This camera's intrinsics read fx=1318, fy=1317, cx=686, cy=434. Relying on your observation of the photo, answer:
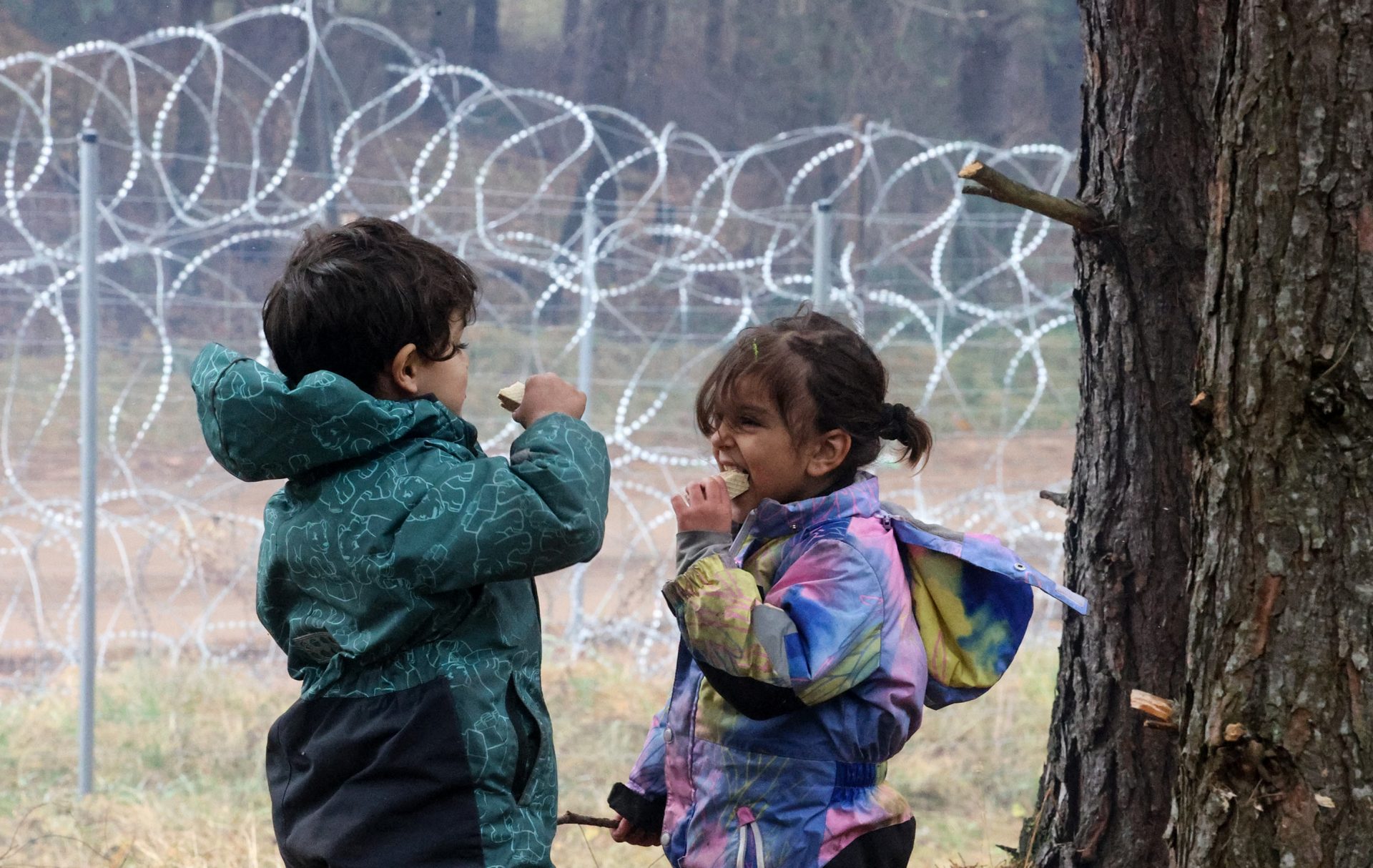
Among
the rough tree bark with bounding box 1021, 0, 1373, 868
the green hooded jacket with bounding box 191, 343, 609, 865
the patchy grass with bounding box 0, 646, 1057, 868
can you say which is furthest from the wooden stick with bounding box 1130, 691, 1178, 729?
the patchy grass with bounding box 0, 646, 1057, 868

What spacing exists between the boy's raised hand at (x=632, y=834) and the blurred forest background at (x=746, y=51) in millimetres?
9559

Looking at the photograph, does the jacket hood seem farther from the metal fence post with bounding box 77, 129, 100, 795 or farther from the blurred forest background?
the blurred forest background

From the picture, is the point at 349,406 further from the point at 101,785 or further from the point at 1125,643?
the point at 101,785

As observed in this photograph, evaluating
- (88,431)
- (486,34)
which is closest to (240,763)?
(88,431)

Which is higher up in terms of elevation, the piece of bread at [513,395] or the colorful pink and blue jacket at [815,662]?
the piece of bread at [513,395]

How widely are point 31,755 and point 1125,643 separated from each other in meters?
3.84

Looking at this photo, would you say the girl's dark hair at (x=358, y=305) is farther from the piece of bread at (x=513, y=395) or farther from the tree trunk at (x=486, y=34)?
Result: the tree trunk at (x=486, y=34)

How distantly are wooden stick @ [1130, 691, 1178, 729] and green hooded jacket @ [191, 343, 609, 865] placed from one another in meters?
0.84

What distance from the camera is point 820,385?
5.97 ft

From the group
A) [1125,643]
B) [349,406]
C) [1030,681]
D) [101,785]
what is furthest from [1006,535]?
[349,406]

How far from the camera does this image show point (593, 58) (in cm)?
1242

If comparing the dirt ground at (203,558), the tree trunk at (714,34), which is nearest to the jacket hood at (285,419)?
the dirt ground at (203,558)

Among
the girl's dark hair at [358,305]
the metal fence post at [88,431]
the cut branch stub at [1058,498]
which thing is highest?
the girl's dark hair at [358,305]

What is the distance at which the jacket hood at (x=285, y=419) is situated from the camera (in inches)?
62.7
